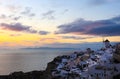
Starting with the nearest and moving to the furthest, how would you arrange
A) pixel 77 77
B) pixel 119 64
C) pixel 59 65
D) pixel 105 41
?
pixel 77 77
pixel 119 64
pixel 59 65
pixel 105 41

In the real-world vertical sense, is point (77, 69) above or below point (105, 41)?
below

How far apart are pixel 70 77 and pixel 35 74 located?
79.0 feet

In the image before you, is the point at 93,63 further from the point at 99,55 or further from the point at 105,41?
the point at 105,41

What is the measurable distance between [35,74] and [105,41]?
18303 mm

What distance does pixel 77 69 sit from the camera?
46219mm

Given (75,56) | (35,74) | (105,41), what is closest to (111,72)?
(75,56)

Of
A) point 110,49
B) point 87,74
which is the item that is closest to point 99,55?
point 110,49

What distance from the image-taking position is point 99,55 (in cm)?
5094

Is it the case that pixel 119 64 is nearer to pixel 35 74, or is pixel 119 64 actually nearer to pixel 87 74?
pixel 87 74

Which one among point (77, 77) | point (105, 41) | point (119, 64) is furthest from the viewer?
point (105, 41)

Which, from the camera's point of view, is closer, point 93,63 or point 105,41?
point 93,63

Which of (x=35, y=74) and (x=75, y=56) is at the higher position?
(x=75, y=56)

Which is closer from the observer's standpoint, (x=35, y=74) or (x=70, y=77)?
(x=70, y=77)

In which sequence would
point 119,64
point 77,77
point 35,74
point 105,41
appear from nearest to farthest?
point 77,77, point 119,64, point 105,41, point 35,74
